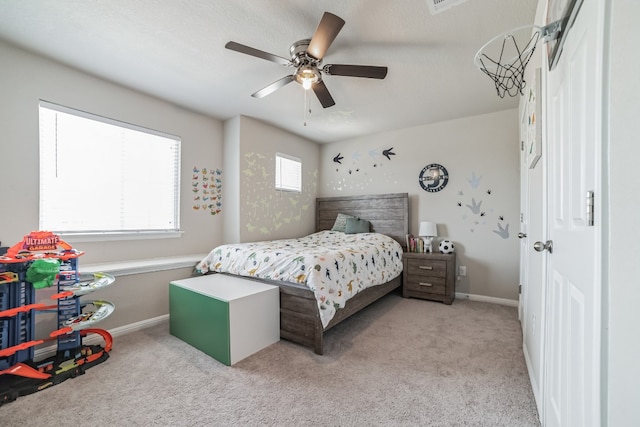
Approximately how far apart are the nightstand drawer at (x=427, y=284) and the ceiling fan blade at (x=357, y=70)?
2.54 metres

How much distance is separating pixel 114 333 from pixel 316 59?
9.58ft

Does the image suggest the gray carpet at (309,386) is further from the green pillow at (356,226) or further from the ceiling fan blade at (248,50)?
the ceiling fan blade at (248,50)

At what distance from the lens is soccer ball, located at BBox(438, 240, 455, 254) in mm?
3588

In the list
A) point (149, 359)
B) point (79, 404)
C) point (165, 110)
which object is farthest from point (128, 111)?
point (79, 404)

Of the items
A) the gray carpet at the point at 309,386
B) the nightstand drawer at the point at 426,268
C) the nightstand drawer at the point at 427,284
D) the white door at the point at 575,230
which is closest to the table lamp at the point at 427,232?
the nightstand drawer at the point at 426,268

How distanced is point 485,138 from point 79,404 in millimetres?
4536

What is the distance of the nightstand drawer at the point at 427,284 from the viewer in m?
3.40

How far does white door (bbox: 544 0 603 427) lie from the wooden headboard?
2630 mm

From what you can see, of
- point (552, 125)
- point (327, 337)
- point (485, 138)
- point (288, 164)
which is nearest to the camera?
point (552, 125)

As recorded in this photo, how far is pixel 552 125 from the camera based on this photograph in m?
1.24

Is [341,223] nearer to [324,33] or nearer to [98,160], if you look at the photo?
[324,33]

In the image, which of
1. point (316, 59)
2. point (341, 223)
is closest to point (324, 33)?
point (316, 59)

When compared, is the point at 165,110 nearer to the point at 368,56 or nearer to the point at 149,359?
the point at 368,56

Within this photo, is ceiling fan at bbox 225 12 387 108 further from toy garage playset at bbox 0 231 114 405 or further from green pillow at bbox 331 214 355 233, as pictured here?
green pillow at bbox 331 214 355 233
